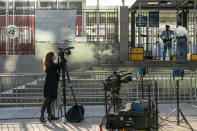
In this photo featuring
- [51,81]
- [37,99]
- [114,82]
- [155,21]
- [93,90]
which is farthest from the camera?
[155,21]

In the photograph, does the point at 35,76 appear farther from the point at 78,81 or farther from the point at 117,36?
the point at 117,36

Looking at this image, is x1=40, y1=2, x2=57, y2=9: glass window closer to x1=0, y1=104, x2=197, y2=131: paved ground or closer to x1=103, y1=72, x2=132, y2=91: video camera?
x1=0, y1=104, x2=197, y2=131: paved ground

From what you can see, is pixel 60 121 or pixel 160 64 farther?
pixel 160 64

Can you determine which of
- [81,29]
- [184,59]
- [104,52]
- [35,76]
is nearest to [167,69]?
[184,59]

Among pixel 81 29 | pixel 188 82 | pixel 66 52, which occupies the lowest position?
pixel 188 82

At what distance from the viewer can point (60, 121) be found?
9.62m

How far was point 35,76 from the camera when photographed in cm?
1119

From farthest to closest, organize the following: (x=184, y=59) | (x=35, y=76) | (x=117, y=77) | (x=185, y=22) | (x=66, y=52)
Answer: (x=185, y=22) → (x=184, y=59) → (x=35, y=76) → (x=66, y=52) → (x=117, y=77)

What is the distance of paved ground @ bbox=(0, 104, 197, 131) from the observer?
8.65 m

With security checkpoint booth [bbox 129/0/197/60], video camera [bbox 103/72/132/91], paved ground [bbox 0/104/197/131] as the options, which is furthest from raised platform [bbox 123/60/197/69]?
video camera [bbox 103/72/132/91]

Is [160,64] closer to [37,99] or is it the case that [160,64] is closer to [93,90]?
[93,90]

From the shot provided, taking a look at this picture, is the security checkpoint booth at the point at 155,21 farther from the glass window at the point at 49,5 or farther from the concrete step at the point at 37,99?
the concrete step at the point at 37,99

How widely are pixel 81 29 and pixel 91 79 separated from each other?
23.4 feet

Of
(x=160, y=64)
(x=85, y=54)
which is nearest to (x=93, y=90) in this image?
(x=160, y=64)
